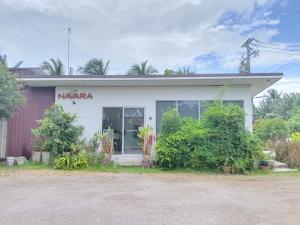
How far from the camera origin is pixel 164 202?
21.9 ft

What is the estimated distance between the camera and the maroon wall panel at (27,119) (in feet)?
Result: 45.2

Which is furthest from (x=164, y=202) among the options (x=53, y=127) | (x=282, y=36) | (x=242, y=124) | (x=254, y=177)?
(x=282, y=36)

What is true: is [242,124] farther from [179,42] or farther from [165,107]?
[179,42]

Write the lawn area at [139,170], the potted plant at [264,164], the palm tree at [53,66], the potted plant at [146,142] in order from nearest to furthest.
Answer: the lawn area at [139,170] < the potted plant at [264,164] < the potted plant at [146,142] < the palm tree at [53,66]

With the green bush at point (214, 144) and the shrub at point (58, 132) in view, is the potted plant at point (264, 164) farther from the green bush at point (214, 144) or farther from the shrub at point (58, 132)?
the shrub at point (58, 132)

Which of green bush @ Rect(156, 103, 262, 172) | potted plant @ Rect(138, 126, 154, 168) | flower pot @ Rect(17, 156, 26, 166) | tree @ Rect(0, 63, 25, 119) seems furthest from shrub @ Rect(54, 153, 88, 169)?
green bush @ Rect(156, 103, 262, 172)

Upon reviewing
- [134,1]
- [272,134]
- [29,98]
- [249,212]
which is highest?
[134,1]

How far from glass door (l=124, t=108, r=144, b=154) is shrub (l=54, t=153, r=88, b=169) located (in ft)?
6.69

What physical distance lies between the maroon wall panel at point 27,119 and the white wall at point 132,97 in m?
0.63

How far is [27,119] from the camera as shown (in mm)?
13875

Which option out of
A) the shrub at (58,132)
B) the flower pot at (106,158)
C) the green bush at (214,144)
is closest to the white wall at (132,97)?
the shrub at (58,132)

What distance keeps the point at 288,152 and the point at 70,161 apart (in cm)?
836

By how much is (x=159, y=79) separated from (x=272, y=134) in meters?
11.4

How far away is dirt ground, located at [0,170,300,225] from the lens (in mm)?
5441
